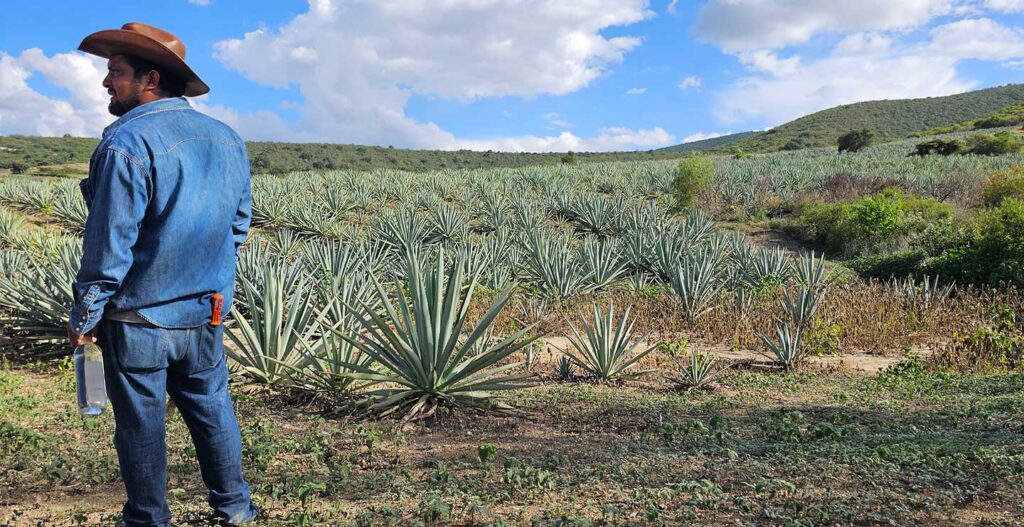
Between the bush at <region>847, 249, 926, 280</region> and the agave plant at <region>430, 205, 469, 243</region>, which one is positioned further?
the agave plant at <region>430, 205, 469, 243</region>

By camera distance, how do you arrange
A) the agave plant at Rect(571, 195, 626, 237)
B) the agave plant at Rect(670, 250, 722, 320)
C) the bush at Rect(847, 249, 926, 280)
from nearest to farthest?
the agave plant at Rect(670, 250, 722, 320), the bush at Rect(847, 249, 926, 280), the agave plant at Rect(571, 195, 626, 237)

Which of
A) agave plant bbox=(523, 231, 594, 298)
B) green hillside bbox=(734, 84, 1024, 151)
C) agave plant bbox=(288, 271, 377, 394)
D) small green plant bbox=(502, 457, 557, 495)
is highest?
green hillside bbox=(734, 84, 1024, 151)

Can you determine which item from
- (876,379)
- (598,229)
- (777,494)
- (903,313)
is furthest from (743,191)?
(777,494)

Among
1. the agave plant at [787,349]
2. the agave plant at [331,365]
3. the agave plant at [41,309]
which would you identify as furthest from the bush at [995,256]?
the agave plant at [41,309]

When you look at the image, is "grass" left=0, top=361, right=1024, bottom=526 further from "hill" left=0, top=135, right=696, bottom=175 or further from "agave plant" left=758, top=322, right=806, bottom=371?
"hill" left=0, top=135, right=696, bottom=175

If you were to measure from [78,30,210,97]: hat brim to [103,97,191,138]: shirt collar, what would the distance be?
0.12 m

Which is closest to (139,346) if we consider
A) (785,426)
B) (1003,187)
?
(785,426)

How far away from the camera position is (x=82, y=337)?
7.59 feet

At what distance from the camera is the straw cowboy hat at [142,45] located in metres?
2.46

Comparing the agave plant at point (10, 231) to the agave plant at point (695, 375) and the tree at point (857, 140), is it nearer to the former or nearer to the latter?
the agave plant at point (695, 375)

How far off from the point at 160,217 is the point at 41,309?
585 centimetres

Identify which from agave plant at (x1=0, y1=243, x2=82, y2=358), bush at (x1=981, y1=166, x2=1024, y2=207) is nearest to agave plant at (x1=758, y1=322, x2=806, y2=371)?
agave plant at (x1=0, y1=243, x2=82, y2=358)

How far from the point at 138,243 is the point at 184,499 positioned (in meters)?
1.27

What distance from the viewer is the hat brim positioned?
96.8 inches
